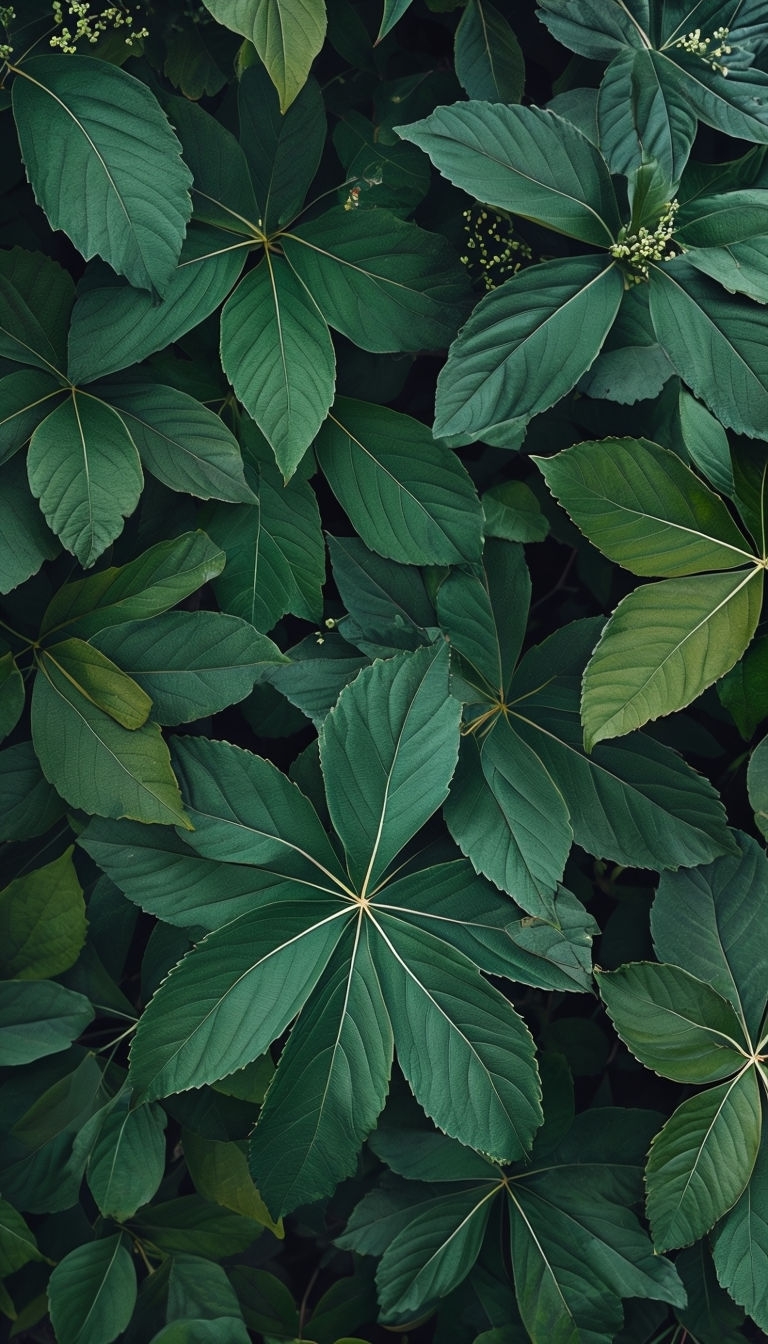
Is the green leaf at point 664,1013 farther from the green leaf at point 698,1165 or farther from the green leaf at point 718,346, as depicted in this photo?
the green leaf at point 718,346

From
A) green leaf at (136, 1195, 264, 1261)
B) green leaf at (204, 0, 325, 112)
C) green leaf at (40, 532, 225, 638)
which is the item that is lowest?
green leaf at (136, 1195, 264, 1261)

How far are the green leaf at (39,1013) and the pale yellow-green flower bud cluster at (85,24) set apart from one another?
0.80 m

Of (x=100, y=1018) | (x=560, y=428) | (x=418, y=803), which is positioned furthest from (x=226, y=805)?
(x=560, y=428)

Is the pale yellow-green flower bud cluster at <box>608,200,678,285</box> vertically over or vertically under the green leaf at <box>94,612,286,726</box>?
over

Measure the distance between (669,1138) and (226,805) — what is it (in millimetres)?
482

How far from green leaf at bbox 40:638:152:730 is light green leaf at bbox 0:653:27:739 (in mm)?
39

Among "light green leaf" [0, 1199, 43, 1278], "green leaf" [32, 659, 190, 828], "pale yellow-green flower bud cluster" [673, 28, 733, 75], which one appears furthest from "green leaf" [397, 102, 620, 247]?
"light green leaf" [0, 1199, 43, 1278]

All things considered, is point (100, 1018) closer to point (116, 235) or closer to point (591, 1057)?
point (591, 1057)

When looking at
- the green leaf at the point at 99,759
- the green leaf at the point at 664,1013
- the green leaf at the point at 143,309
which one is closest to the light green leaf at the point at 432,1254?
the green leaf at the point at 664,1013

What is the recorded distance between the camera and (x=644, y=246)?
81 cm

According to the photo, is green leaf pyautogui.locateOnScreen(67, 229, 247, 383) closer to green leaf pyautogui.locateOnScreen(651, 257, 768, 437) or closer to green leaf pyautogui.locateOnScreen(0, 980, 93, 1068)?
green leaf pyautogui.locateOnScreen(651, 257, 768, 437)

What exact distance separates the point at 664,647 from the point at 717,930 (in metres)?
0.29

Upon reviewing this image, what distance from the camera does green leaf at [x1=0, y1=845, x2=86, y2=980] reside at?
3.05 feet

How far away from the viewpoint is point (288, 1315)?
1040 millimetres
